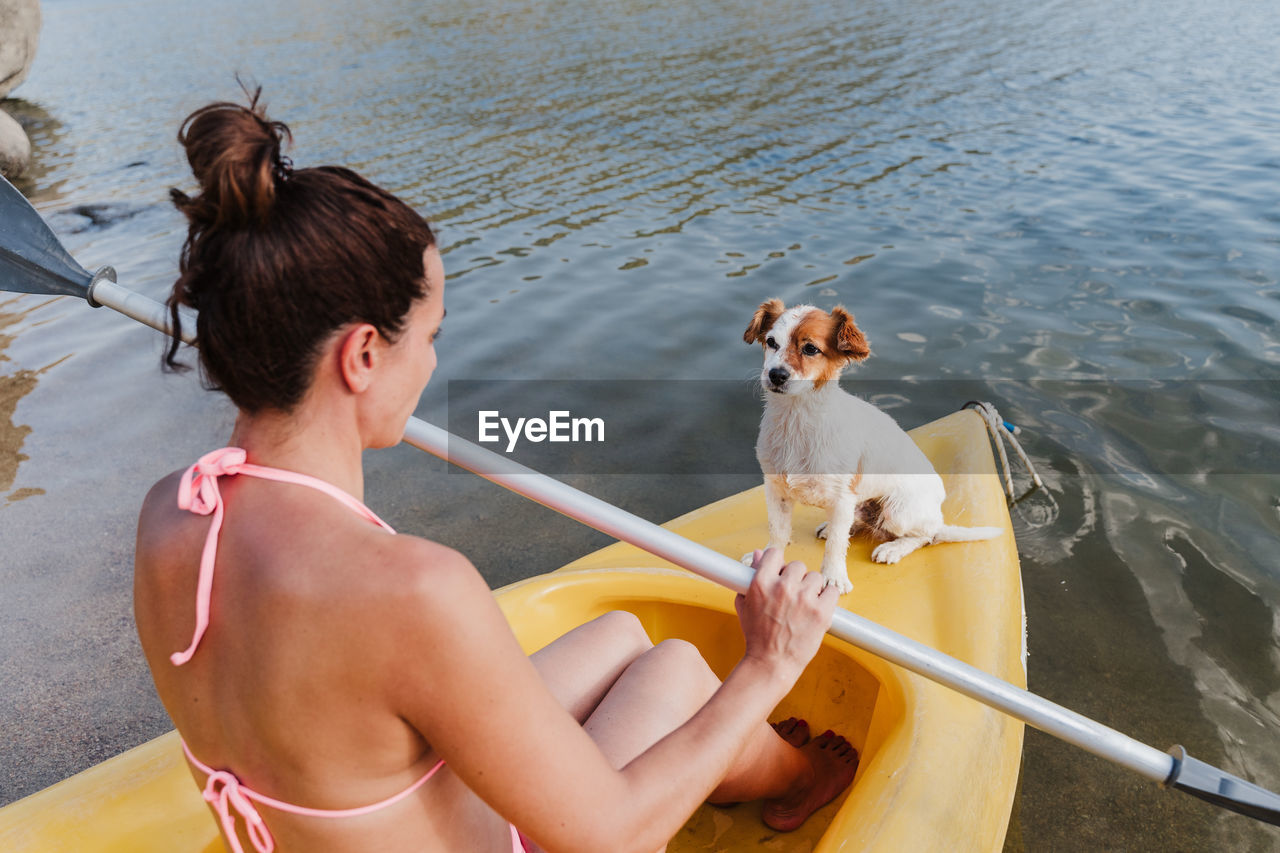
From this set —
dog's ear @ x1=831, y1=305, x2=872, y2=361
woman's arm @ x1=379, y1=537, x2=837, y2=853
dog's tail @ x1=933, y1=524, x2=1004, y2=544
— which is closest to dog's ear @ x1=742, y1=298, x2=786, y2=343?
dog's ear @ x1=831, y1=305, x2=872, y2=361

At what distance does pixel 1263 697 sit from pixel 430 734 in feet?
11.3

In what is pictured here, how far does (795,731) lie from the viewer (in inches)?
100

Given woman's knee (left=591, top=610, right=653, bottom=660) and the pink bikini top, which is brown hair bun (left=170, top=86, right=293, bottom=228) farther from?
woman's knee (left=591, top=610, right=653, bottom=660)

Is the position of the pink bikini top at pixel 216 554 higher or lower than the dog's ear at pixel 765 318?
higher

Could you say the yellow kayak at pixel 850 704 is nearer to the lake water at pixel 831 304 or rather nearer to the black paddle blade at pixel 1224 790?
the black paddle blade at pixel 1224 790

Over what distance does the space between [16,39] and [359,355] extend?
732 inches

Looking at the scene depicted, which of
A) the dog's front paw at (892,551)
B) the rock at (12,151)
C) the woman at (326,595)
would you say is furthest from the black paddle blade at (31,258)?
the rock at (12,151)

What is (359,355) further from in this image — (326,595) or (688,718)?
(688,718)

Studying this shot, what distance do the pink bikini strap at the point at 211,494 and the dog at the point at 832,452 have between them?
1.74 m

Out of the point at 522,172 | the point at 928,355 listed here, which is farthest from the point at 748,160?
the point at 928,355

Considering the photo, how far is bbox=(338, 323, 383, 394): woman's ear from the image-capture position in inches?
45.5

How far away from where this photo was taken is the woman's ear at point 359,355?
116 centimetres

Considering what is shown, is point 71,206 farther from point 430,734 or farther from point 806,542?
point 430,734

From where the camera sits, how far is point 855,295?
662 cm
